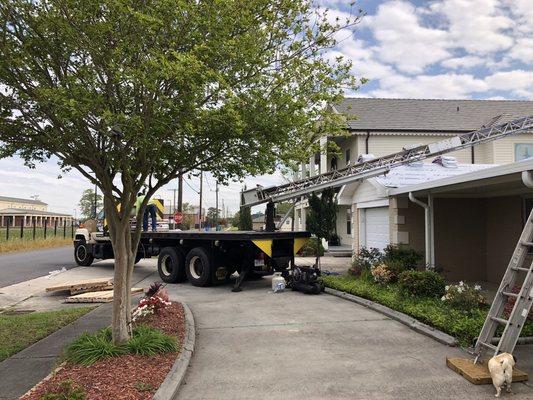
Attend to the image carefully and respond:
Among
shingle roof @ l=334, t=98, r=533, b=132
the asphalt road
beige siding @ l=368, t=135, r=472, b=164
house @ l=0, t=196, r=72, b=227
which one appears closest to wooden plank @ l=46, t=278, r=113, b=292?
the asphalt road

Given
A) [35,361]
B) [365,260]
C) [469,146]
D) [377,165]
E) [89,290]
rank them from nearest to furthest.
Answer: [35,361] → [469,146] → [89,290] → [377,165] → [365,260]

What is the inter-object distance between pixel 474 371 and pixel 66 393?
4.44 m

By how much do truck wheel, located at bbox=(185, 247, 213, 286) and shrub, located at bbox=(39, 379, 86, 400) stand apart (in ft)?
27.7

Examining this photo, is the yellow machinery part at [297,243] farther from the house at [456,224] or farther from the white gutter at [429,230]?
the white gutter at [429,230]

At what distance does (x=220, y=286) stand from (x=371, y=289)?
4627 mm

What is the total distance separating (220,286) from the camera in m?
13.5

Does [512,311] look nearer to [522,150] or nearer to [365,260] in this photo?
[365,260]

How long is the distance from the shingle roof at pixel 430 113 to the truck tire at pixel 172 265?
12.5 meters

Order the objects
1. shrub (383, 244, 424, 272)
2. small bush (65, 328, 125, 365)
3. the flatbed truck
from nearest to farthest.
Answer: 1. small bush (65, 328, 125, 365)
2. shrub (383, 244, 424, 272)
3. the flatbed truck

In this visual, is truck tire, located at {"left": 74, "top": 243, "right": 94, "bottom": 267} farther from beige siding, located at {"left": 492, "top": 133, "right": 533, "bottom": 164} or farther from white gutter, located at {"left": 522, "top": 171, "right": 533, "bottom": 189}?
beige siding, located at {"left": 492, "top": 133, "right": 533, "bottom": 164}

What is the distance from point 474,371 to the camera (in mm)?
5441

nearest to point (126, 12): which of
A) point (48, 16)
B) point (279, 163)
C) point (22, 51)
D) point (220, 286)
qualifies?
point (48, 16)

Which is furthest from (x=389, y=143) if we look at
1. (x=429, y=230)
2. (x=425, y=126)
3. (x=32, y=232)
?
(x=32, y=232)

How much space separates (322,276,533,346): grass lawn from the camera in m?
6.92
